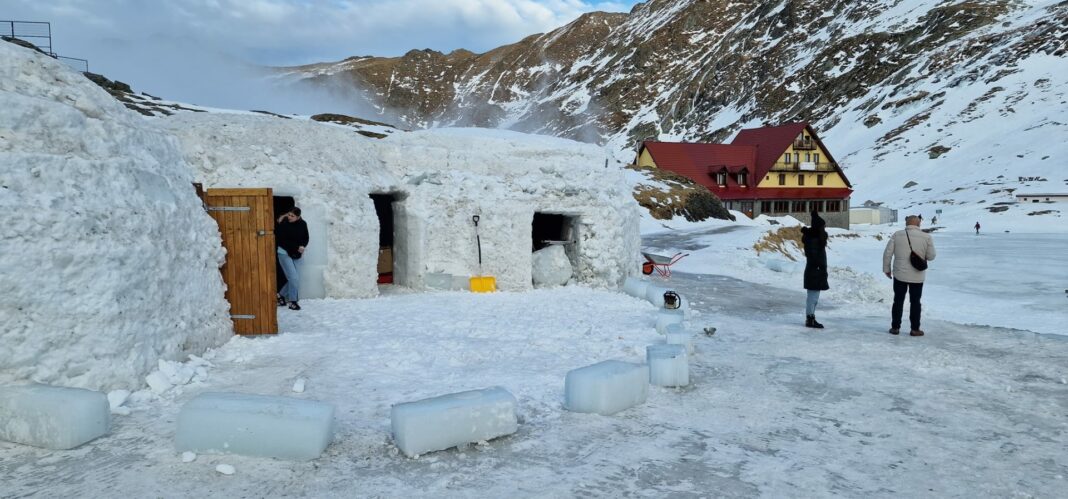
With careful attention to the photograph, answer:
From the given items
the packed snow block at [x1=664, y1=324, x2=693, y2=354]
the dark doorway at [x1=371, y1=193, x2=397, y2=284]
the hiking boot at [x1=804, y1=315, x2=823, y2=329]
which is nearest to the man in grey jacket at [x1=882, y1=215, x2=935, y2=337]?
the hiking boot at [x1=804, y1=315, x2=823, y2=329]

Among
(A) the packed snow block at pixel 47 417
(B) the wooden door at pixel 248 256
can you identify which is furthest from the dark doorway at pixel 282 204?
(A) the packed snow block at pixel 47 417

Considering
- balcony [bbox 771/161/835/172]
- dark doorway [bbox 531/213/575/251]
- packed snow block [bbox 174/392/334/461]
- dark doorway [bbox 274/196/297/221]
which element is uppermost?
balcony [bbox 771/161/835/172]

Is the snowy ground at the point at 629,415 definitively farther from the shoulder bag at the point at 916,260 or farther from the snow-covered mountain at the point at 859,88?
the snow-covered mountain at the point at 859,88

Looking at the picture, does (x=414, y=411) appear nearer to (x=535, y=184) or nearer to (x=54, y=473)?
(x=54, y=473)

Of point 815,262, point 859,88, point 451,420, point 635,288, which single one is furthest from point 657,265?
point 859,88

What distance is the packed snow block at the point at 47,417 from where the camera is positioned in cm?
454

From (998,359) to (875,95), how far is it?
84217 millimetres

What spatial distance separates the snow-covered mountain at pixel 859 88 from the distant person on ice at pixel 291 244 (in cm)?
5544

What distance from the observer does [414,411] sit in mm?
4605

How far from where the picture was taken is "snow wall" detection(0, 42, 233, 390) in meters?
5.10

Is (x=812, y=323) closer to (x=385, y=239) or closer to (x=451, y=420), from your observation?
(x=451, y=420)

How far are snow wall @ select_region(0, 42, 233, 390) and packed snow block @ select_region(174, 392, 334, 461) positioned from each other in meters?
1.49

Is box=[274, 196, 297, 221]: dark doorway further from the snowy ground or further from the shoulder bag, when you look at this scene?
the shoulder bag

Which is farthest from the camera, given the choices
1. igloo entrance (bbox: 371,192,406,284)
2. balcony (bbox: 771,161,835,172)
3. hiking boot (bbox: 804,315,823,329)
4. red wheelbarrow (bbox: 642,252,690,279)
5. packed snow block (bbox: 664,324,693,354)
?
balcony (bbox: 771,161,835,172)
